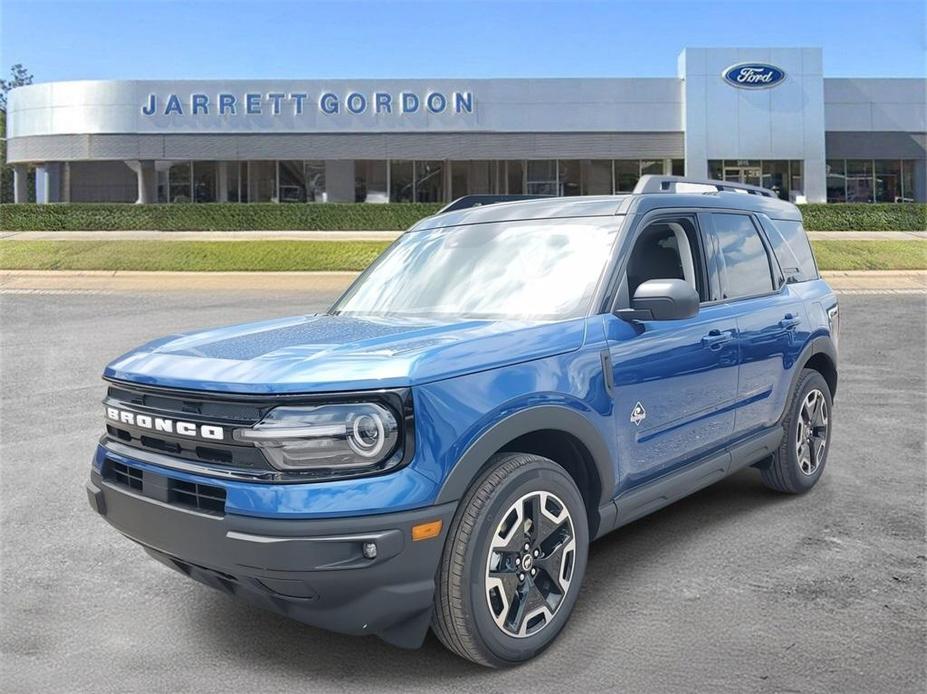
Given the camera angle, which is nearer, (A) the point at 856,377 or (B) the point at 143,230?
(A) the point at 856,377

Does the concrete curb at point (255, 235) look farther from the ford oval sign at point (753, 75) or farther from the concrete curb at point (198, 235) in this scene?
the ford oval sign at point (753, 75)

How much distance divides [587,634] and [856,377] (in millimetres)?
7414

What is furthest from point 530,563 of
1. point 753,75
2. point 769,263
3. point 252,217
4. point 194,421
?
point 753,75

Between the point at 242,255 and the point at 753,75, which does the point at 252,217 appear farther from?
the point at 753,75

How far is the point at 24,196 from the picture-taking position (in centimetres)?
4147

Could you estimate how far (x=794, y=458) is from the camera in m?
5.18

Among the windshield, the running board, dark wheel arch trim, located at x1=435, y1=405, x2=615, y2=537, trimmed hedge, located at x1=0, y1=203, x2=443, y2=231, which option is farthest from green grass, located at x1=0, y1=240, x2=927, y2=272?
dark wheel arch trim, located at x1=435, y1=405, x2=615, y2=537

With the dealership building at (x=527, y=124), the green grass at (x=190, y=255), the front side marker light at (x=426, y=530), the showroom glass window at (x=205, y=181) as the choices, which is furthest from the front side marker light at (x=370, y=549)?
the showroom glass window at (x=205, y=181)

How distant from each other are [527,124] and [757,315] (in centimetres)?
3077

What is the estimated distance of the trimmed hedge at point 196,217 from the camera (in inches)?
1175

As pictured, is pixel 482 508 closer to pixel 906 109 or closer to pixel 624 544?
pixel 624 544

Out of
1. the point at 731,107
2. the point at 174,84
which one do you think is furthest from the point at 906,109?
the point at 174,84

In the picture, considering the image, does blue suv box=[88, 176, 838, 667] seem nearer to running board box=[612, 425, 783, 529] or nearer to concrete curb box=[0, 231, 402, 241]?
running board box=[612, 425, 783, 529]

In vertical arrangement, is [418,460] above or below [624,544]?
Answer: above
